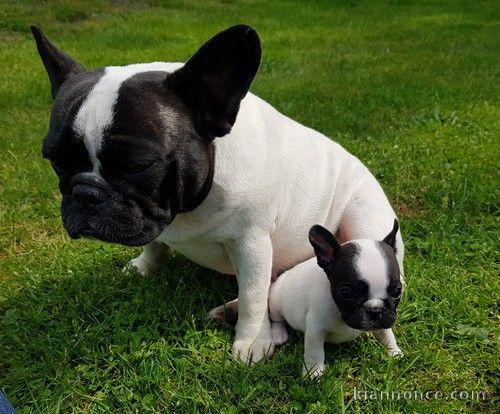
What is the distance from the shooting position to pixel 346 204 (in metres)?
2.89

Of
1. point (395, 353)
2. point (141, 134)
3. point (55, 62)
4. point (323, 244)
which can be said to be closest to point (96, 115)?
point (141, 134)

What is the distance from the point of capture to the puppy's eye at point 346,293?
2.26 metres

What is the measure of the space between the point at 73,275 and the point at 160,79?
152 centimetres

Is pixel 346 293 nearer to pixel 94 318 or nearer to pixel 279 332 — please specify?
pixel 279 332

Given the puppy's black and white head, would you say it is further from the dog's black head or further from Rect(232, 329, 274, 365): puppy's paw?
the dog's black head

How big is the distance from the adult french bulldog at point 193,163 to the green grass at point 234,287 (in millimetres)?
312

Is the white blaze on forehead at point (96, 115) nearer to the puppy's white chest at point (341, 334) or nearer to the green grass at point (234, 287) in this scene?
the green grass at point (234, 287)

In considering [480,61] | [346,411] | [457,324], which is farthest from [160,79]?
[480,61]

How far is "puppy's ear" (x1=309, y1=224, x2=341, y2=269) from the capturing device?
2.36 m

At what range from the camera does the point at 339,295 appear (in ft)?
7.48

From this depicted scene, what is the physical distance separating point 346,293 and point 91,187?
1019mm

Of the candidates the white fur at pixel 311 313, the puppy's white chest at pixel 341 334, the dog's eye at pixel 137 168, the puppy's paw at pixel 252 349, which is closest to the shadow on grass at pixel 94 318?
the puppy's paw at pixel 252 349

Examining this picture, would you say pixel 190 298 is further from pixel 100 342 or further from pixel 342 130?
pixel 342 130

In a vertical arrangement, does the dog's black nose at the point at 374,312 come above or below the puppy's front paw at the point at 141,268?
above
